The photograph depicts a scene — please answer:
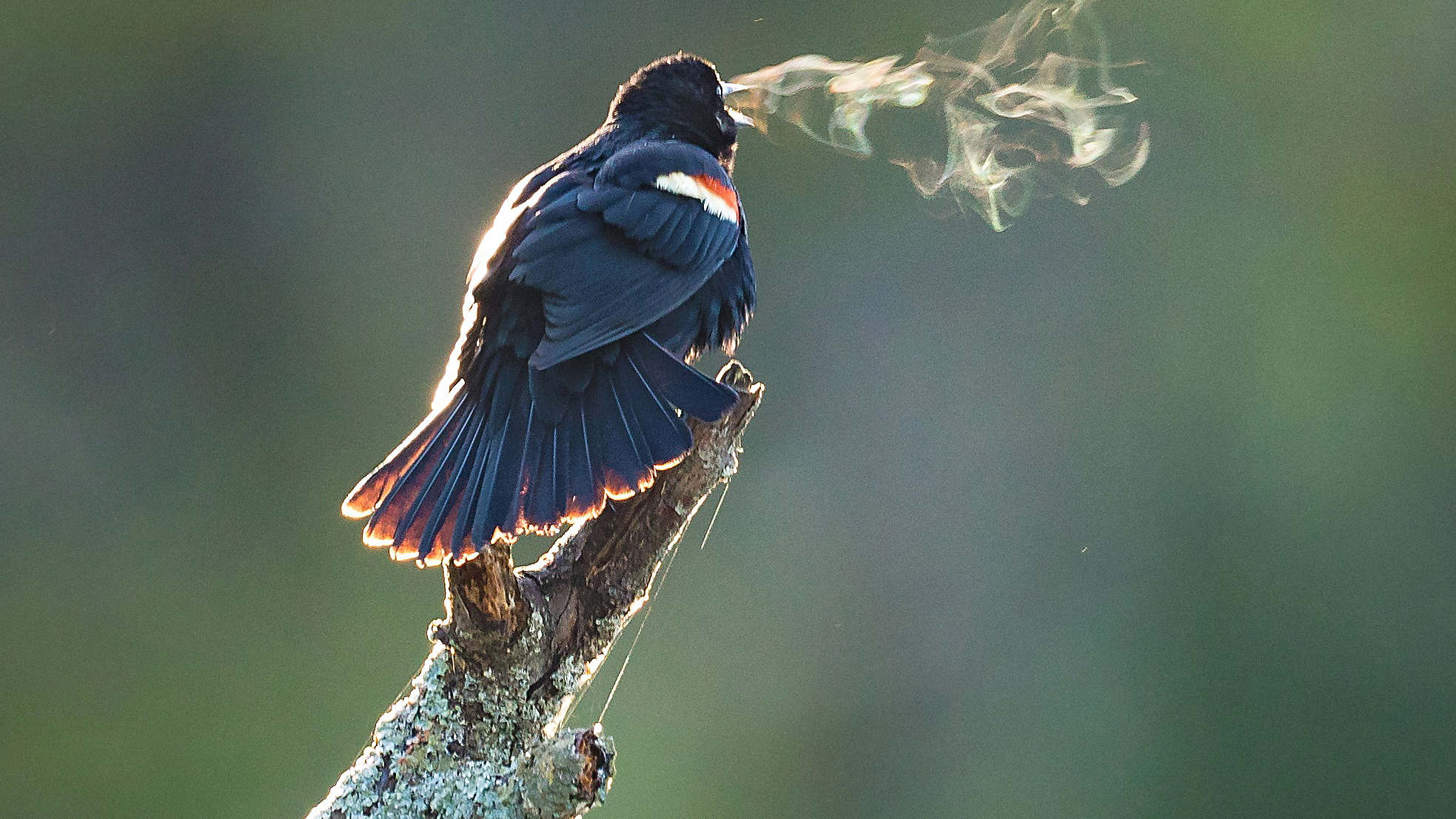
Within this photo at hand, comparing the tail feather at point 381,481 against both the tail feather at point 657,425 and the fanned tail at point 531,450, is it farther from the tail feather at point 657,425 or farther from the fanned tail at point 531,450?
the tail feather at point 657,425

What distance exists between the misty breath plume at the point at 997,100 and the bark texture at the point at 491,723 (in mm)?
1665

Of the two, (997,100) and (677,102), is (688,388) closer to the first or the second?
(677,102)

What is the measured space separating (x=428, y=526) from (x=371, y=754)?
30 centimetres

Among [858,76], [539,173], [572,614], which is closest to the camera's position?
[572,614]

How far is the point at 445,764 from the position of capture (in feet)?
5.77

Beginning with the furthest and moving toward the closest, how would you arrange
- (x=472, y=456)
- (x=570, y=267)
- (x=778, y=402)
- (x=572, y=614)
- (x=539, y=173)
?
(x=778, y=402)
(x=539, y=173)
(x=570, y=267)
(x=472, y=456)
(x=572, y=614)

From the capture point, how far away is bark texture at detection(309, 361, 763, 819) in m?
1.72

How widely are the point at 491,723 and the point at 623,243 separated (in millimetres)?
905

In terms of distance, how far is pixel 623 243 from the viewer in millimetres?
2350

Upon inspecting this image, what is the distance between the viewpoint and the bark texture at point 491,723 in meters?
1.72

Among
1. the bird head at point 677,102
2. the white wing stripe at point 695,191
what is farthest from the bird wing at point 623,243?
the bird head at point 677,102

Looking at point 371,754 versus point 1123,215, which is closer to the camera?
point 371,754

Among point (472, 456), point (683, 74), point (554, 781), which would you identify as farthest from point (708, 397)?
point (683, 74)

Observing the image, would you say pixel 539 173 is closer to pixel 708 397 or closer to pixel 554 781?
pixel 708 397
